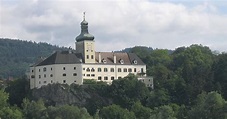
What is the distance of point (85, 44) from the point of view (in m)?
121

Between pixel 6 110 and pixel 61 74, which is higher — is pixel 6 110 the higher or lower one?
the lower one

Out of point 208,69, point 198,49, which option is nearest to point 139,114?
point 208,69

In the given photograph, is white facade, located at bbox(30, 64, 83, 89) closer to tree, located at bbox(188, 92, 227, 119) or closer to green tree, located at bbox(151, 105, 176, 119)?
green tree, located at bbox(151, 105, 176, 119)

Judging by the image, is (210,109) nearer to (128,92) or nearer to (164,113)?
(164,113)

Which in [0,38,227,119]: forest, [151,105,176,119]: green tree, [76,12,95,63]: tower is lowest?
[151,105,176,119]: green tree

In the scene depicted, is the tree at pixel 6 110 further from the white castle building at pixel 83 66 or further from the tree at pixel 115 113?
the tree at pixel 115 113

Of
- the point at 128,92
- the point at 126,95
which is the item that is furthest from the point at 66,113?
the point at 128,92

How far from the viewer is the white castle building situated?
4606 inches

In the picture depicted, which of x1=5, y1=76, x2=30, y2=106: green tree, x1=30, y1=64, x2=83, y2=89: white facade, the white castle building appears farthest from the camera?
x1=5, y1=76, x2=30, y2=106: green tree

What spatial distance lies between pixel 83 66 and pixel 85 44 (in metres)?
5.18

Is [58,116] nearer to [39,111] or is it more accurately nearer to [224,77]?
[39,111]

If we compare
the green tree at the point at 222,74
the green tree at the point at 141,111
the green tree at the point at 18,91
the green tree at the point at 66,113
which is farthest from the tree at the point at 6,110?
the green tree at the point at 222,74

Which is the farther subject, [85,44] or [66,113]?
[85,44]

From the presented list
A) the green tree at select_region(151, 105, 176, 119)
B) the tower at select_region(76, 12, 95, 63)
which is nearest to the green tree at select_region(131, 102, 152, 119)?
the green tree at select_region(151, 105, 176, 119)
